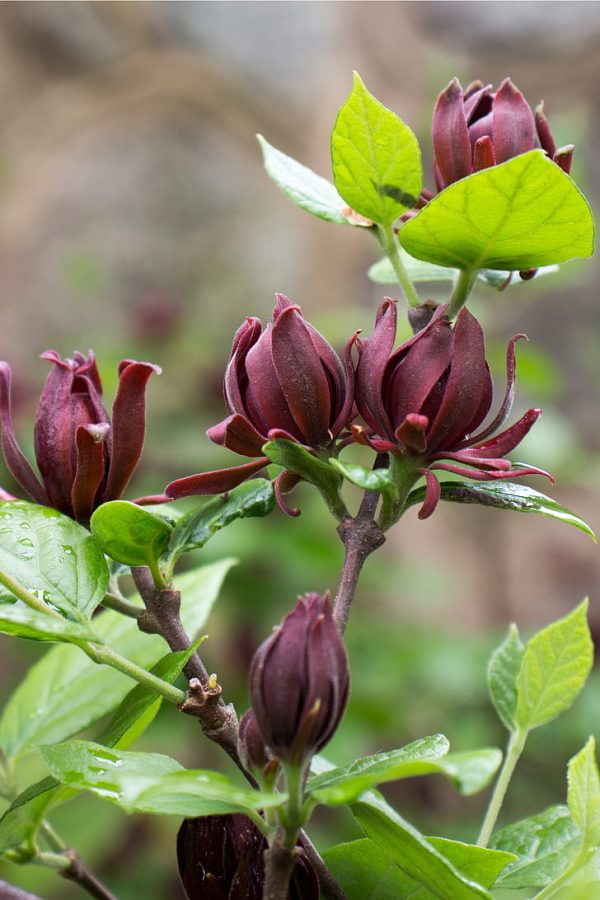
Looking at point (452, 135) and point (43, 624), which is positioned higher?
point (452, 135)

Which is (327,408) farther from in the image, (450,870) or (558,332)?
(558,332)

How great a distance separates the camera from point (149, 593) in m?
0.47

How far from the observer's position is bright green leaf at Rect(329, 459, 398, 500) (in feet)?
1.29

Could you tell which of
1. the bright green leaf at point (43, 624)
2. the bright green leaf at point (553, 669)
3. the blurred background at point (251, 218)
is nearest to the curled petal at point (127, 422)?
the bright green leaf at point (43, 624)

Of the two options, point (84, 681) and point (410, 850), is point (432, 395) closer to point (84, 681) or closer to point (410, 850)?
point (410, 850)

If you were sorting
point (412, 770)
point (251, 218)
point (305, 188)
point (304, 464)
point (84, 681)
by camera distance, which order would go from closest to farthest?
point (412, 770) → point (304, 464) → point (305, 188) → point (84, 681) → point (251, 218)

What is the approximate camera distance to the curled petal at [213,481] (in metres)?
0.44

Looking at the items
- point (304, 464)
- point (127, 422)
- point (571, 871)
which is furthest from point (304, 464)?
point (571, 871)

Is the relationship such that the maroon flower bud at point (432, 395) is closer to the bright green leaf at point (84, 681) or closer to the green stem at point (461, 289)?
the green stem at point (461, 289)

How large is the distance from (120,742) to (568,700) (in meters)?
0.23

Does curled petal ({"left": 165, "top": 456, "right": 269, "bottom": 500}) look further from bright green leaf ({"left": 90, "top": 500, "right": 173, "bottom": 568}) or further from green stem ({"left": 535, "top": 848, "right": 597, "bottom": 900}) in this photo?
green stem ({"left": 535, "top": 848, "right": 597, "bottom": 900})

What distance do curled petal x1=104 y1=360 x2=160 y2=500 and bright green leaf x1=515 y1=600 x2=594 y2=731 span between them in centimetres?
21

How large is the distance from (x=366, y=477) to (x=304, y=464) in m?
0.03

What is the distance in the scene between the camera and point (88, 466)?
46cm
